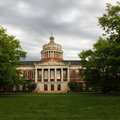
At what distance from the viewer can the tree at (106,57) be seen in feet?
73.4

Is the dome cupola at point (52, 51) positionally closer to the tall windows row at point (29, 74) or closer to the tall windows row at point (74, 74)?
the tall windows row at point (29, 74)

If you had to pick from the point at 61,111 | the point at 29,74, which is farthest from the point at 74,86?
the point at 61,111

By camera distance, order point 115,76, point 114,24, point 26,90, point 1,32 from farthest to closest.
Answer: point 26,90, point 115,76, point 1,32, point 114,24

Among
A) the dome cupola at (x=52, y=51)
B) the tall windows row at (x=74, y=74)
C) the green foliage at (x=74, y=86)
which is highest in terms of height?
the dome cupola at (x=52, y=51)

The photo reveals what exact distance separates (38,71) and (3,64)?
131 ft

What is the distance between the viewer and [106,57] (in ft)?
99.8

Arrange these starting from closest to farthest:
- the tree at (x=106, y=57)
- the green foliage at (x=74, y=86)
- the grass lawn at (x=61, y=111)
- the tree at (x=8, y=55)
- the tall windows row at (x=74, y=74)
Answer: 1. the grass lawn at (x=61, y=111)
2. the tree at (x=106, y=57)
3. the tree at (x=8, y=55)
4. the green foliage at (x=74, y=86)
5. the tall windows row at (x=74, y=74)

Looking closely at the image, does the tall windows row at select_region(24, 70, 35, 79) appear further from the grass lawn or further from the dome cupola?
the grass lawn


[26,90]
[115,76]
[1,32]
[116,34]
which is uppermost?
[1,32]

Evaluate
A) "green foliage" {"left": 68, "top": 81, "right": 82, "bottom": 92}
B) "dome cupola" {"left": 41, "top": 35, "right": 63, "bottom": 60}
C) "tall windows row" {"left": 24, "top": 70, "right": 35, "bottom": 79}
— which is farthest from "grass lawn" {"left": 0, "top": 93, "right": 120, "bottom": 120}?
"dome cupola" {"left": 41, "top": 35, "right": 63, "bottom": 60}

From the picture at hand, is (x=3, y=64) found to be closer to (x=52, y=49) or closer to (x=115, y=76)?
(x=115, y=76)

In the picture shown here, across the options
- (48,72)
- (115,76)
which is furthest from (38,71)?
(115,76)

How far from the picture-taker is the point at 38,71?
6669cm

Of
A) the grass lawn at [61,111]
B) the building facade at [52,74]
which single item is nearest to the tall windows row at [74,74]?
the building facade at [52,74]
